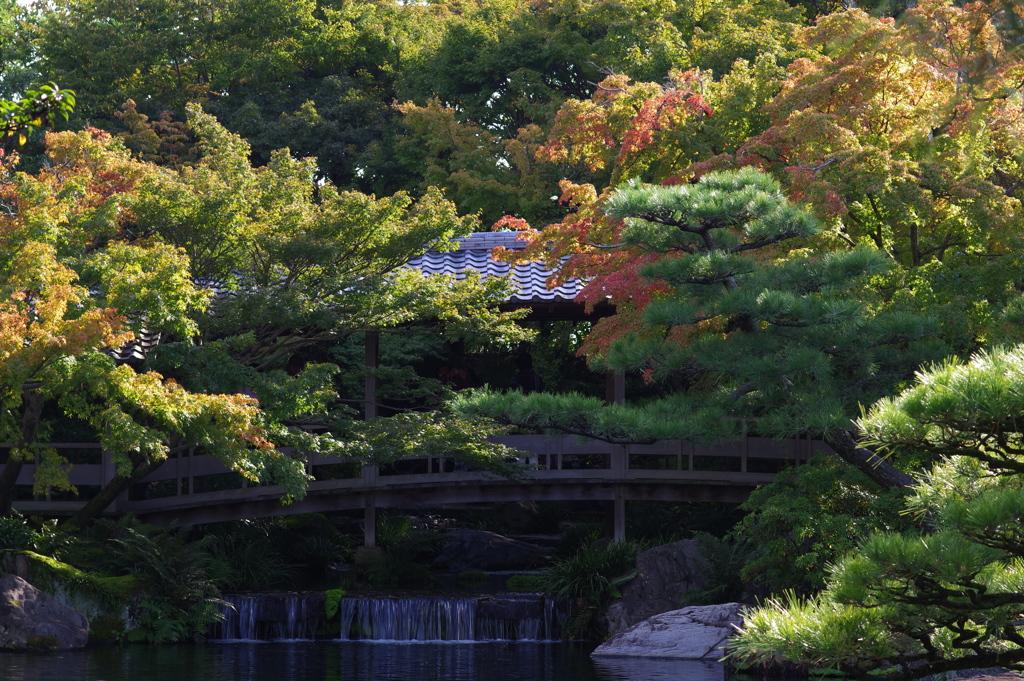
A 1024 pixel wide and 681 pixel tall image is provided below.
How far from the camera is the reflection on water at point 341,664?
1112cm

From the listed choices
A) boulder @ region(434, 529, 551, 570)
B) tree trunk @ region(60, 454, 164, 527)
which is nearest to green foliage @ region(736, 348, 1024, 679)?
tree trunk @ region(60, 454, 164, 527)

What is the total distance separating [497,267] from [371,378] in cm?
258

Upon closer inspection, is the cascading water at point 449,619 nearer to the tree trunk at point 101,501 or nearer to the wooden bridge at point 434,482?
the wooden bridge at point 434,482

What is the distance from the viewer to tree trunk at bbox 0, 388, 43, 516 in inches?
540

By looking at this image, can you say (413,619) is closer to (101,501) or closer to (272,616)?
(272,616)

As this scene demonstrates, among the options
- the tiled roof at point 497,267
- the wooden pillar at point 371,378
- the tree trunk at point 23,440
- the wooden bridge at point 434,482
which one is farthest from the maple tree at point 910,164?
the tree trunk at point 23,440

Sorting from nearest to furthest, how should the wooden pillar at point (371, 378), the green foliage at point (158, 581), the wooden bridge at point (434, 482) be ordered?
the green foliage at point (158, 581) < the wooden bridge at point (434, 482) < the wooden pillar at point (371, 378)

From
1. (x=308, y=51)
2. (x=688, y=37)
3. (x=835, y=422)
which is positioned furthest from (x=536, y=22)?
(x=835, y=422)

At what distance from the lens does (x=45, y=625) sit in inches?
508

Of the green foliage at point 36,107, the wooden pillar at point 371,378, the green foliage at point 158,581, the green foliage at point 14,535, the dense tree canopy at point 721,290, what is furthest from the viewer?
the wooden pillar at point 371,378

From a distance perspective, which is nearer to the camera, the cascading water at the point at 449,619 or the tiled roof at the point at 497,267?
the cascading water at the point at 449,619

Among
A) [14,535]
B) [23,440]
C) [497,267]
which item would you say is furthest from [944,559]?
[497,267]

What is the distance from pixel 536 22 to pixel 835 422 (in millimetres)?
19659

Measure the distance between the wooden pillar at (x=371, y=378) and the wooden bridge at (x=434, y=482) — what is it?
89cm
